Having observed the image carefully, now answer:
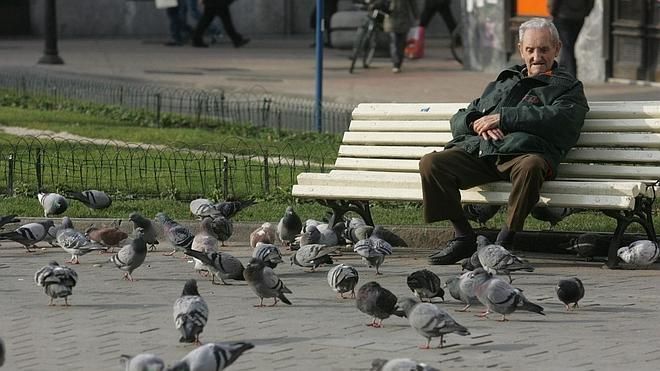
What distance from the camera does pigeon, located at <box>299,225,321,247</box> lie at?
398 inches

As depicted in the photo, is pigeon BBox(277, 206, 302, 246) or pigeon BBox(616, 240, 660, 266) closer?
pigeon BBox(616, 240, 660, 266)

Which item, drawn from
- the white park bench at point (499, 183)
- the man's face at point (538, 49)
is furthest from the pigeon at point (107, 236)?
the man's face at point (538, 49)

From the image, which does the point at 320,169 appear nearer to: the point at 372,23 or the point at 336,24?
the point at 372,23

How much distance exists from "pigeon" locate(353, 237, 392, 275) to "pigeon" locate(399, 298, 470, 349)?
197 cm

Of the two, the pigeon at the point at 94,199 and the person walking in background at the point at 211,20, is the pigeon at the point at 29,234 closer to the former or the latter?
the pigeon at the point at 94,199

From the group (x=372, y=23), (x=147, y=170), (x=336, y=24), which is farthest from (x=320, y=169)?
(x=336, y=24)

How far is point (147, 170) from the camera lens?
520 inches

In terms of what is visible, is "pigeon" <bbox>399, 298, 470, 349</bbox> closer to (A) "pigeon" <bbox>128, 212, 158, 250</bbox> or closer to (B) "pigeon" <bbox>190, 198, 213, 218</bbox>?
(A) "pigeon" <bbox>128, 212, 158, 250</bbox>

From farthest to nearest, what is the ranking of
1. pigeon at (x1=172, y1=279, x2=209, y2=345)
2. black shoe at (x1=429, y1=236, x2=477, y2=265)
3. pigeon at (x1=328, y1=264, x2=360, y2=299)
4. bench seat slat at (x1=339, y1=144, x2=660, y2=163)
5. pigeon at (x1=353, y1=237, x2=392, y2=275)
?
1. bench seat slat at (x1=339, y1=144, x2=660, y2=163)
2. black shoe at (x1=429, y1=236, x2=477, y2=265)
3. pigeon at (x1=353, y1=237, x2=392, y2=275)
4. pigeon at (x1=328, y1=264, x2=360, y2=299)
5. pigeon at (x1=172, y1=279, x2=209, y2=345)

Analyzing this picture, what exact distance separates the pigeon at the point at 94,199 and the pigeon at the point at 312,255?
90.1 inches

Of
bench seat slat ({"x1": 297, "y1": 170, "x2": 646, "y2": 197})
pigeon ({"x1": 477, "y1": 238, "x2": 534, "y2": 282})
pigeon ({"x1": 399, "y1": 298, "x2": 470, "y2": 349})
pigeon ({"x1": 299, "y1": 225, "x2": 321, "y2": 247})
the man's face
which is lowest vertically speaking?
pigeon ({"x1": 299, "y1": 225, "x2": 321, "y2": 247})

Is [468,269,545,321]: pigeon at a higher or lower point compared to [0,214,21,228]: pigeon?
higher

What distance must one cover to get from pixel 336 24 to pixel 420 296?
1975 centimetres

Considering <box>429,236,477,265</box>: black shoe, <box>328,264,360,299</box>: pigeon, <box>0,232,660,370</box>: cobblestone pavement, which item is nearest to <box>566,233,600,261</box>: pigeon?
<box>0,232,660,370</box>: cobblestone pavement
